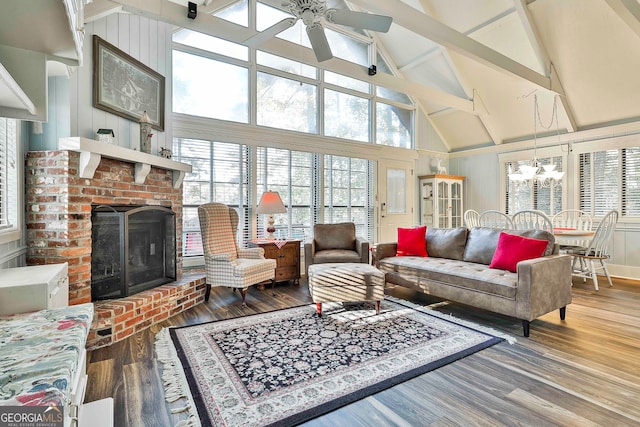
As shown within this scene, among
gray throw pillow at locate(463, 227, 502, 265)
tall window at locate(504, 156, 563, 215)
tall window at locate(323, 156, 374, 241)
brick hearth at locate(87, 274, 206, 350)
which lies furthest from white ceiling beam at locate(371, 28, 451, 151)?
brick hearth at locate(87, 274, 206, 350)

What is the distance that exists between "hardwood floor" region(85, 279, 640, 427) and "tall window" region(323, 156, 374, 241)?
10.2 feet

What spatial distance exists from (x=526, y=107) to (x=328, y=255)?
456cm

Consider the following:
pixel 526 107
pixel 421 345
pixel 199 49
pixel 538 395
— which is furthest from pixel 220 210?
pixel 526 107

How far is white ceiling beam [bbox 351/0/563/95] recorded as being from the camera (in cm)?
323

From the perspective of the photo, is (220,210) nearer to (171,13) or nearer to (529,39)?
(171,13)

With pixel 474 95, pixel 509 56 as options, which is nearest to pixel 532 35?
pixel 509 56

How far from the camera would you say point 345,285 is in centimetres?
310

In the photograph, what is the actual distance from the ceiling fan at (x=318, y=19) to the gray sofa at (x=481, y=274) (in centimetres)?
229

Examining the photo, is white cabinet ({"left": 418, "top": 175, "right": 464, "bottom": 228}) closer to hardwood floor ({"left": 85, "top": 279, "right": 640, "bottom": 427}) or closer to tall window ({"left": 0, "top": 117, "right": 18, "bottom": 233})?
hardwood floor ({"left": 85, "top": 279, "right": 640, "bottom": 427})

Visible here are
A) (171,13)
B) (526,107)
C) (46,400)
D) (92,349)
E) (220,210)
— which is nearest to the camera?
(46,400)

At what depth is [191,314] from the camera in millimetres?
3219

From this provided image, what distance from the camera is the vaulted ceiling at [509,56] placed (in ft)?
11.9

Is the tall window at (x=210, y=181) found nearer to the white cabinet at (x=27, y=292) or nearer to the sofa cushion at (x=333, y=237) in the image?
the sofa cushion at (x=333, y=237)

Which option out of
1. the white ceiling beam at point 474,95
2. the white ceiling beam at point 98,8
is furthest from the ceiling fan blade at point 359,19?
the white ceiling beam at point 474,95
